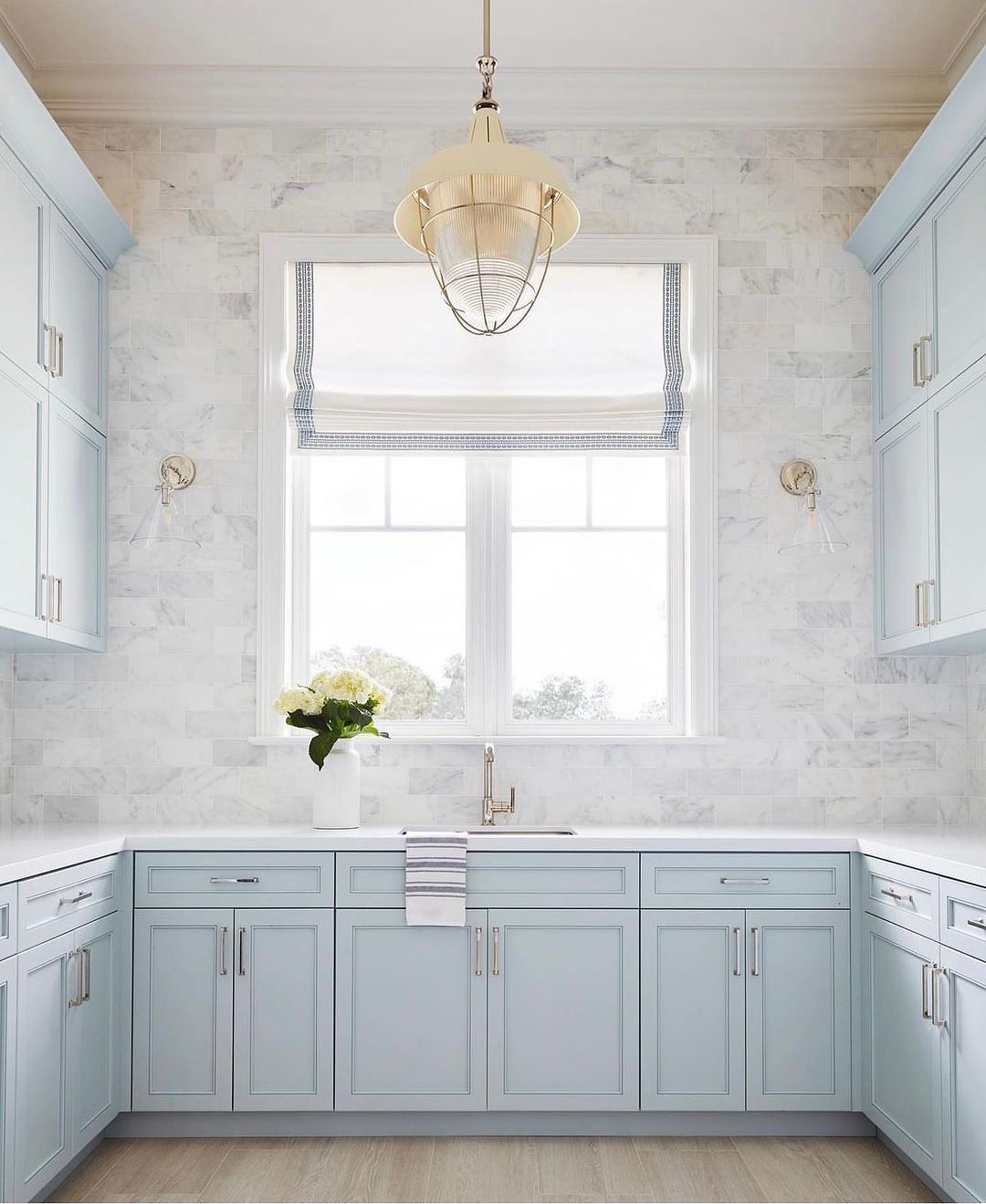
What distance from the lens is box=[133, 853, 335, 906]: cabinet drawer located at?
3174 mm

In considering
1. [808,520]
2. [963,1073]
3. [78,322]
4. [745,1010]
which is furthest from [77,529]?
[963,1073]

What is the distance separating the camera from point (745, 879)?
3.19 m

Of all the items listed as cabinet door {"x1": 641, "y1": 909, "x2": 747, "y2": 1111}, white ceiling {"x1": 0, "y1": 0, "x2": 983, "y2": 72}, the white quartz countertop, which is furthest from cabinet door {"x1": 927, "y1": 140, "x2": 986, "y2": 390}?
cabinet door {"x1": 641, "y1": 909, "x2": 747, "y2": 1111}

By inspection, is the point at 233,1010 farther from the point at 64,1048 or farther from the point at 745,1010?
the point at 745,1010

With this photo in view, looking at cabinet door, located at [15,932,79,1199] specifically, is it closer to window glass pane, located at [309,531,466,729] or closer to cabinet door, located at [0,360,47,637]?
cabinet door, located at [0,360,47,637]

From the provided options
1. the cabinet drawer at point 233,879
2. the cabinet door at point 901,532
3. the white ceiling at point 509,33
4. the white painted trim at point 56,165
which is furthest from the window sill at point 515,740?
the white ceiling at point 509,33

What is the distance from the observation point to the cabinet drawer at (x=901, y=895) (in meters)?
2.73

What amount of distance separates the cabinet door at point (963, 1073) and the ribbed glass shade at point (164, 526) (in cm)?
250

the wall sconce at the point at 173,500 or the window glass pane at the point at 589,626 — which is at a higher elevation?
the wall sconce at the point at 173,500

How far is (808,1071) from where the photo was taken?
316cm

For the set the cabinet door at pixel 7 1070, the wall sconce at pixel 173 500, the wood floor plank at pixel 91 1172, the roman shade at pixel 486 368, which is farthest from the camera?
the roman shade at pixel 486 368

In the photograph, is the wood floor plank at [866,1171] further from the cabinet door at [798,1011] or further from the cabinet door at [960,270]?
the cabinet door at [960,270]

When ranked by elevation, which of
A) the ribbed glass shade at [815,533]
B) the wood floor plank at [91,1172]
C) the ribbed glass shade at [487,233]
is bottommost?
the wood floor plank at [91,1172]

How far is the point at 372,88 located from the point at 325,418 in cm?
110
